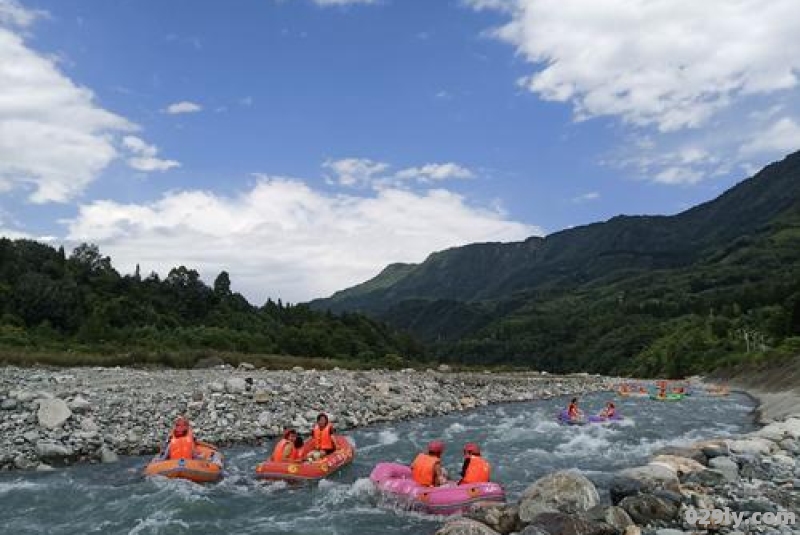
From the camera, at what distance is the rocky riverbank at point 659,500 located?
11.3 meters

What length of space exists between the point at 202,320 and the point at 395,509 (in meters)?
70.5

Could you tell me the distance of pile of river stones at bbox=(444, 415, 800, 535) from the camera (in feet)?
37.0

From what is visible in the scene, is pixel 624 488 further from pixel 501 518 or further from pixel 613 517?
pixel 501 518

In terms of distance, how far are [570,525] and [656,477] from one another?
3436 mm

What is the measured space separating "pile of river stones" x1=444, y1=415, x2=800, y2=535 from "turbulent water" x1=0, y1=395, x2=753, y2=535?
2.23 meters

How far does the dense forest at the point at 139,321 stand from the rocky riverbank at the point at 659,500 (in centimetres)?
3435

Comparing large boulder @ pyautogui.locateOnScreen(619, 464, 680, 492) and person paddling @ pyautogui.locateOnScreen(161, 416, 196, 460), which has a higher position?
person paddling @ pyautogui.locateOnScreen(161, 416, 196, 460)

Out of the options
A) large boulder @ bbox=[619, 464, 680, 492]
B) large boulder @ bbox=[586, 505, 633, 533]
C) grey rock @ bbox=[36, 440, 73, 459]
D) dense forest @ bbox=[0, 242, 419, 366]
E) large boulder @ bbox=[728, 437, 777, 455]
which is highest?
dense forest @ bbox=[0, 242, 419, 366]

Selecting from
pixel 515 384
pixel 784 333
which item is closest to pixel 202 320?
pixel 515 384

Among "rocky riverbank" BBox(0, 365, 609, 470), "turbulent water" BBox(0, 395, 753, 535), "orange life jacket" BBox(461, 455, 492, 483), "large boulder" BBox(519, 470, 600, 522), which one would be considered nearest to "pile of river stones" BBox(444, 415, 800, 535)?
"large boulder" BBox(519, 470, 600, 522)

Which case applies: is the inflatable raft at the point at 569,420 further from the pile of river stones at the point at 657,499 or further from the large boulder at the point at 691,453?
the pile of river stones at the point at 657,499

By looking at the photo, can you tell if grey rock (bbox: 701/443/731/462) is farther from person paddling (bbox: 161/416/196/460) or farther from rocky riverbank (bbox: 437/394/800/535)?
person paddling (bbox: 161/416/196/460)

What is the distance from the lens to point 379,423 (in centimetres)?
3014

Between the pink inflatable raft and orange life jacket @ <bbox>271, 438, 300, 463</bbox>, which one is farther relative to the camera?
orange life jacket @ <bbox>271, 438, 300, 463</bbox>
